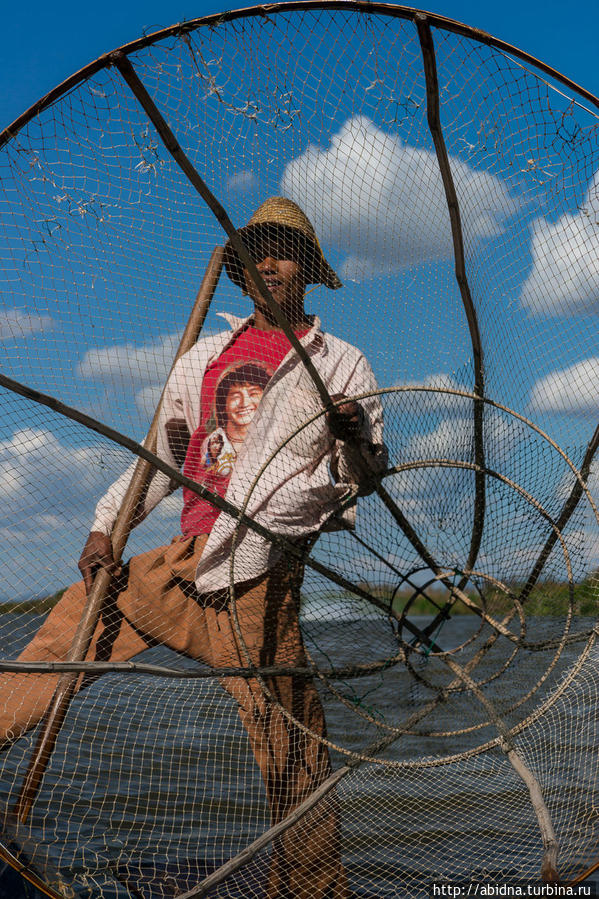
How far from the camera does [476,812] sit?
3.13 meters

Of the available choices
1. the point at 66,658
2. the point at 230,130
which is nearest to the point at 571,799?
the point at 66,658

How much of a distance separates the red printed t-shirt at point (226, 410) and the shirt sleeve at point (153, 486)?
83mm

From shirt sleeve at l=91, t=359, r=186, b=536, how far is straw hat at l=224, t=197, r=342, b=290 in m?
0.41

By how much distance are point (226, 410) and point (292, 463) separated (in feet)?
0.91

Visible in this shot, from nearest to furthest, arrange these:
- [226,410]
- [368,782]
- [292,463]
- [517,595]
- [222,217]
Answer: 1. [222,217]
2. [292,463]
3. [226,410]
4. [368,782]
5. [517,595]

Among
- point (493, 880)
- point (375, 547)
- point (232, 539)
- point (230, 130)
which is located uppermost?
point (230, 130)

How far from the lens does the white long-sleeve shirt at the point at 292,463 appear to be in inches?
92.7

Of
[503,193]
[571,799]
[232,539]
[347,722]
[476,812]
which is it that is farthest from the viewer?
[347,722]

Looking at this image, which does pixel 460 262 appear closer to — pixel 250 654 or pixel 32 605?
pixel 250 654

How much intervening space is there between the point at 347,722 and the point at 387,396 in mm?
1826

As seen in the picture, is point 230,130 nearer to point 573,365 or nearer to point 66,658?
point 573,365

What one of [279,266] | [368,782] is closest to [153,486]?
[279,266]

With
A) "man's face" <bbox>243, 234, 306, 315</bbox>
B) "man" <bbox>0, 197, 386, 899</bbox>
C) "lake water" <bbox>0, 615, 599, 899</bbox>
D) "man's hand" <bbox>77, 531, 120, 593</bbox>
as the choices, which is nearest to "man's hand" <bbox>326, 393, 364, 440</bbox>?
"man" <bbox>0, 197, 386, 899</bbox>

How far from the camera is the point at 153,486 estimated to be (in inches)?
101
